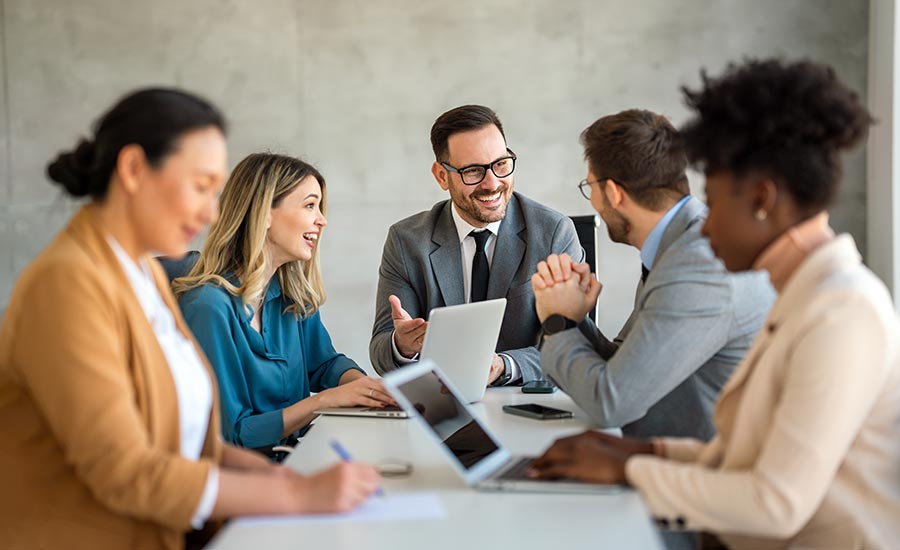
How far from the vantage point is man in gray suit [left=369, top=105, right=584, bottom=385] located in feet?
11.1

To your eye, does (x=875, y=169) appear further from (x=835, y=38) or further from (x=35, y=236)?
(x=35, y=236)

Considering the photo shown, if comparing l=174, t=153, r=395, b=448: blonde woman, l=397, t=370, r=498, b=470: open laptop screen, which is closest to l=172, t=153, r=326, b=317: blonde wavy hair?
l=174, t=153, r=395, b=448: blonde woman

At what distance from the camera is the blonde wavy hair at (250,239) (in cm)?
279

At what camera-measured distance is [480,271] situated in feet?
11.2

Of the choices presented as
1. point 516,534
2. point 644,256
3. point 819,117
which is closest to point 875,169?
point 644,256

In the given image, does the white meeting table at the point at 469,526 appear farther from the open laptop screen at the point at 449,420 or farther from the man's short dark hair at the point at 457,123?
the man's short dark hair at the point at 457,123

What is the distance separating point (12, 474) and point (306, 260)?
1565 millimetres

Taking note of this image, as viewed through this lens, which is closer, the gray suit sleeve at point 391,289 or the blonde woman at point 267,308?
the blonde woman at point 267,308

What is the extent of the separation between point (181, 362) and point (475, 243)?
1853 millimetres

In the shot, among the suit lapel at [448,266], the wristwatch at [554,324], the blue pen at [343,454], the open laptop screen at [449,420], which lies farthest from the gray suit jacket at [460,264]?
the blue pen at [343,454]

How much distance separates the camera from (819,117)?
5.26ft

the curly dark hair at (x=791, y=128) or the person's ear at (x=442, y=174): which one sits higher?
the curly dark hair at (x=791, y=128)

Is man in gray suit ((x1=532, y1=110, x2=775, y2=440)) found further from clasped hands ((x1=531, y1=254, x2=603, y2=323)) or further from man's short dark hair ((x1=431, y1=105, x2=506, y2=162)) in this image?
man's short dark hair ((x1=431, y1=105, x2=506, y2=162))

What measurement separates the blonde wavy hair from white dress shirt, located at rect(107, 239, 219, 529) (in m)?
1.00
